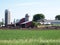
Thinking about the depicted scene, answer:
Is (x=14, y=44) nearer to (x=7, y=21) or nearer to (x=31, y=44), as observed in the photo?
(x=31, y=44)

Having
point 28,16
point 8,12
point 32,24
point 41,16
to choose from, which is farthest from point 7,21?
point 32,24

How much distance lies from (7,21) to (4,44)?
95.0 m

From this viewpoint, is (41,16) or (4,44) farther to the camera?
(41,16)

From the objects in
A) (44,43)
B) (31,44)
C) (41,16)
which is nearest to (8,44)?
(31,44)

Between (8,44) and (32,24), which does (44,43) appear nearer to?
(8,44)

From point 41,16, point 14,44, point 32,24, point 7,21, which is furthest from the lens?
point 41,16

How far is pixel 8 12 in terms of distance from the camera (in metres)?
114

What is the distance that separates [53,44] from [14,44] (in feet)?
8.42

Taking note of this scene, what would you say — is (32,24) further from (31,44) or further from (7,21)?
(31,44)

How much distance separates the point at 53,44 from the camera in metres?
14.3

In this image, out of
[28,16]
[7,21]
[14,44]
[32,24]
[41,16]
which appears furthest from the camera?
[41,16]

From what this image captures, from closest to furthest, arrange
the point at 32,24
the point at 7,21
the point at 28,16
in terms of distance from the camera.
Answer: the point at 32,24 < the point at 28,16 < the point at 7,21

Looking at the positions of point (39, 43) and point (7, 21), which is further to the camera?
point (7, 21)

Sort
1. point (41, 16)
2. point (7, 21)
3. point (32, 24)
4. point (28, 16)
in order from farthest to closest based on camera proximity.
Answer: point (41, 16), point (7, 21), point (28, 16), point (32, 24)
